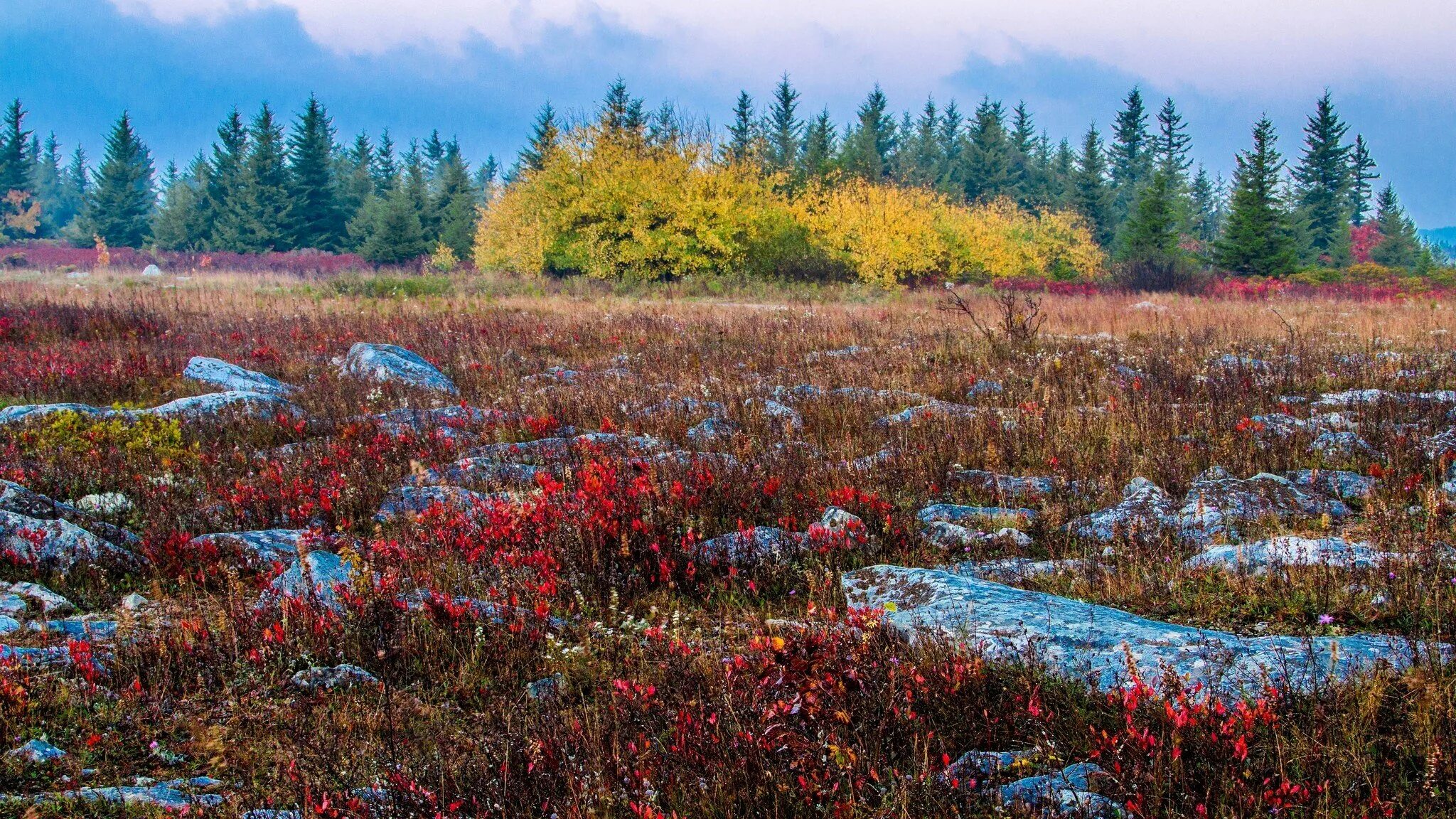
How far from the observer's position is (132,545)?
5.10 m

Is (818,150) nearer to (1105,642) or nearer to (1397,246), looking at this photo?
(1397,246)

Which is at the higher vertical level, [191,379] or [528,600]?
[191,379]

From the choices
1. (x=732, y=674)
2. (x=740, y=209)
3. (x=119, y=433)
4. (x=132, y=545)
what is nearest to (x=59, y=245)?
(x=740, y=209)

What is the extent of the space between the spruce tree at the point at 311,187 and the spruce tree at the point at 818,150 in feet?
96.7

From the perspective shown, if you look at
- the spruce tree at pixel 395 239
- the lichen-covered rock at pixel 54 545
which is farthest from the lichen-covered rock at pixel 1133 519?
Answer: the spruce tree at pixel 395 239

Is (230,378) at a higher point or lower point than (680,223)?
lower

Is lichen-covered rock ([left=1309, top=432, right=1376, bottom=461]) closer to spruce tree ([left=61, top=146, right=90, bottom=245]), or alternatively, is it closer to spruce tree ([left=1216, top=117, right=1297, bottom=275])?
spruce tree ([left=1216, top=117, right=1297, bottom=275])

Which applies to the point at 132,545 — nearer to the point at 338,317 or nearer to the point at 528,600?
the point at 528,600

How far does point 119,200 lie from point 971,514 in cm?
6612

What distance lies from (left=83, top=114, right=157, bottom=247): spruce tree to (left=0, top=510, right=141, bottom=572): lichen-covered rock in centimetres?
6085

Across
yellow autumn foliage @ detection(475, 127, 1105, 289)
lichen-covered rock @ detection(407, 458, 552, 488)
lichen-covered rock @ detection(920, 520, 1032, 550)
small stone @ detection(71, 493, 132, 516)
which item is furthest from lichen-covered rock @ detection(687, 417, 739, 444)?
yellow autumn foliage @ detection(475, 127, 1105, 289)

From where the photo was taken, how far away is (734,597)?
4383 millimetres

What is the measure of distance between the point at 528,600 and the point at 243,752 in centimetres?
156

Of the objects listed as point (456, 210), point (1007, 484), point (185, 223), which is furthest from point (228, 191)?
point (1007, 484)
